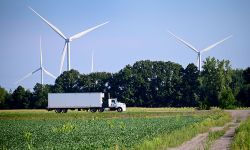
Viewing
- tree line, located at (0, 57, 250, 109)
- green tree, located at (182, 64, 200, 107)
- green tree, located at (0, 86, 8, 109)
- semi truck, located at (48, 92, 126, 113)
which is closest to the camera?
semi truck, located at (48, 92, 126, 113)

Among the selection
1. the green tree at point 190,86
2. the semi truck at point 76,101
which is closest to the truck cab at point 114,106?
the semi truck at point 76,101

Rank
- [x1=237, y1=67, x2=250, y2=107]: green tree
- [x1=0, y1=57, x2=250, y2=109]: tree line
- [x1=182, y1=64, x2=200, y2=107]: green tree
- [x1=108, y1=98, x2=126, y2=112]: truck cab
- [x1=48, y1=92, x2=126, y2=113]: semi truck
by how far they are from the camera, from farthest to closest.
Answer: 1. [x1=0, y1=57, x2=250, y2=109]: tree line
2. [x1=182, y1=64, x2=200, y2=107]: green tree
3. [x1=237, y1=67, x2=250, y2=107]: green tree
4. [x1=108, y1=98, x2=126, y2=112]: truck cab
5. [x1=48, y1=92, x2=126, y2=113]: semi truck

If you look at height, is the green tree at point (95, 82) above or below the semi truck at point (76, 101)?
above

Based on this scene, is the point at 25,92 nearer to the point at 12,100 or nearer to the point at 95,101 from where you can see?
the point at 12,100

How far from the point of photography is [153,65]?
139 meters

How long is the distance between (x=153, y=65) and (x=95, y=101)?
5538cm

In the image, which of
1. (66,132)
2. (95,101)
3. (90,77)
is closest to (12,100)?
(90,77)

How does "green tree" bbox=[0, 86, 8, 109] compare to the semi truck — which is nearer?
the semi truck

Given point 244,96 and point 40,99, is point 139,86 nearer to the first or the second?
point 40,99

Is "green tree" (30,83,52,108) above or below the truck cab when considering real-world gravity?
above

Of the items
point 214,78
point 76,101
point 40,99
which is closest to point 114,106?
point 76,101

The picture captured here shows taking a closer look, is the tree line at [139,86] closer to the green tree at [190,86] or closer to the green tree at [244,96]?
the green tree at [190,86]

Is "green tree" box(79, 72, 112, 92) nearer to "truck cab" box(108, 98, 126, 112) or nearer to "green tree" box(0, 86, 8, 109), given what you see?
"green tree" box(0, 86, 8, 109)

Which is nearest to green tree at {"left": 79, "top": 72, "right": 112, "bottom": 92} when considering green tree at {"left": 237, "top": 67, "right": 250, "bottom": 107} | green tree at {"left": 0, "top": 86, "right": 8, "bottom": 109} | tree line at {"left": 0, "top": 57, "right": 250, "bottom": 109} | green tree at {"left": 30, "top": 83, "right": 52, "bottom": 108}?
tree line at {"left": 0, "top": 57, "right": 250, "bottom": 109}
